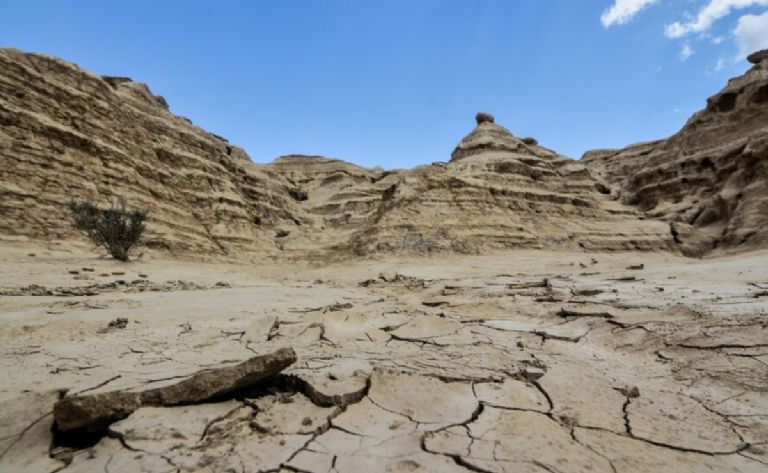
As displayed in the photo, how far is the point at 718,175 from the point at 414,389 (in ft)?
87.9

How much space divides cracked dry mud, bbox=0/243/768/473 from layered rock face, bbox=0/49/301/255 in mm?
11705

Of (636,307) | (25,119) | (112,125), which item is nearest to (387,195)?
(112,125)

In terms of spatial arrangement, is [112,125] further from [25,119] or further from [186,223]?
[186,223]

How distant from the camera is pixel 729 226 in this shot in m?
16.5

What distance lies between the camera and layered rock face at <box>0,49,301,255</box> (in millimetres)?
13336

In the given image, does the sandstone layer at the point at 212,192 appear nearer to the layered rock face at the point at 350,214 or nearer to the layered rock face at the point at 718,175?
the layered rock face at the point at 350,214

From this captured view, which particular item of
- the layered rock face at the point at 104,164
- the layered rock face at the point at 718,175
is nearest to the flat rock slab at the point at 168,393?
the layered rock face at the point at 104,164

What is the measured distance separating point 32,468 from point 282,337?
214 cm

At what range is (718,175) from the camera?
2106cm

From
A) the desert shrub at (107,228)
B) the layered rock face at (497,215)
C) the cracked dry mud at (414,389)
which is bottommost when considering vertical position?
the cracked dry mud at (414,389)

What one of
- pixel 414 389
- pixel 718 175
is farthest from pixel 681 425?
pixel 718 175

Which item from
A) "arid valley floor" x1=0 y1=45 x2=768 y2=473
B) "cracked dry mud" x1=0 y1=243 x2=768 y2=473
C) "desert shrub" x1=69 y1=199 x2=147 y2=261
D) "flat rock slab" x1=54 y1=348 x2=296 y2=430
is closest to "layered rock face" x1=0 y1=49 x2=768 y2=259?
"desert shrub" x1=69 y1=199 x2=147 y2=261

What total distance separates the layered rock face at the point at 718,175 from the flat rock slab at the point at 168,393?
1901 cm

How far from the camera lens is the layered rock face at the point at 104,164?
13.3 meters
